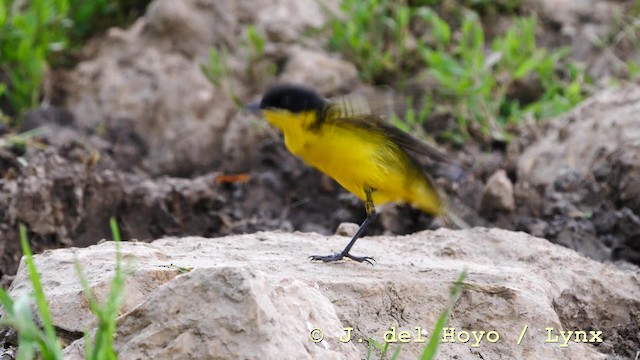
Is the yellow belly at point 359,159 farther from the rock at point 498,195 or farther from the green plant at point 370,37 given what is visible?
the green plant at point 370,37

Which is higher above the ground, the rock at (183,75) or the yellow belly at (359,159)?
the yellow belly at (359,159)

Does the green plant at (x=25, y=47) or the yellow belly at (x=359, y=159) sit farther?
the green plant at (x=25, y=47)

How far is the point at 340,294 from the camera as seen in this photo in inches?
133

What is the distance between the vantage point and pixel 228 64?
715 cm

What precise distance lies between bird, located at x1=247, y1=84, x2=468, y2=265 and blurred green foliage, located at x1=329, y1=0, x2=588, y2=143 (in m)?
2.17

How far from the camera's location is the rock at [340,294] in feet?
8.79

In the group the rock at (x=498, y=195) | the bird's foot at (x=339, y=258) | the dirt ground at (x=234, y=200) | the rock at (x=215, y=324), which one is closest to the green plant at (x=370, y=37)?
the dirt ground at (x=234, y=200)

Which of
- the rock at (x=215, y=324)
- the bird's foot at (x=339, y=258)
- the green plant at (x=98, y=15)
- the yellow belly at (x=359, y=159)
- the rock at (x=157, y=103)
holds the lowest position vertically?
the rock at (x=157, y=103)

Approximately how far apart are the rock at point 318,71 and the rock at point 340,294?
8.09ft

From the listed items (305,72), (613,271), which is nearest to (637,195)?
(613,271)

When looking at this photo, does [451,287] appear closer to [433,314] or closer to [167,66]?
[433,314]

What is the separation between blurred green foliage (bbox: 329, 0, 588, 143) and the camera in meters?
6.66

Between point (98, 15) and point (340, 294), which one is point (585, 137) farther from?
point (98, 15)

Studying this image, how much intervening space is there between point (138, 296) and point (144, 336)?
1.82 feet
